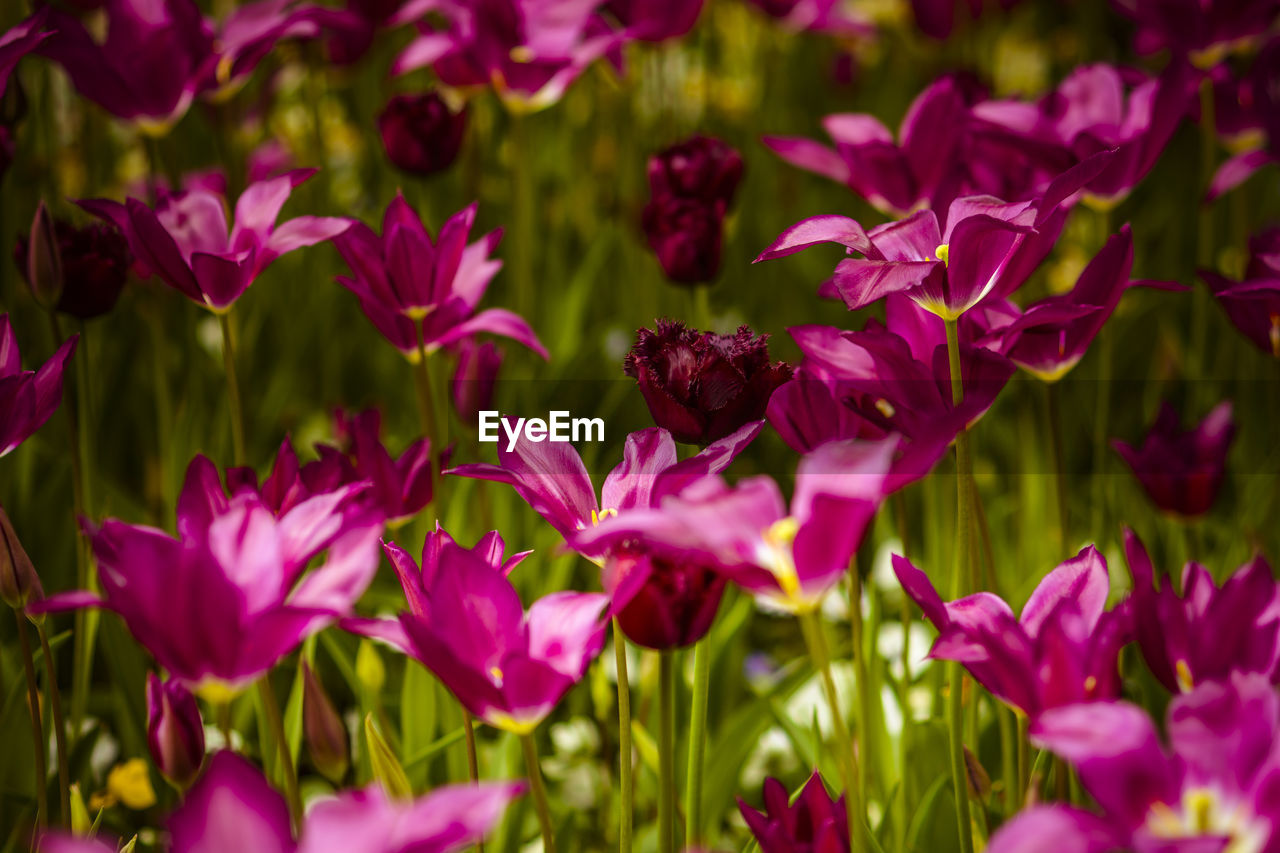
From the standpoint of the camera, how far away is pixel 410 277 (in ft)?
2.77

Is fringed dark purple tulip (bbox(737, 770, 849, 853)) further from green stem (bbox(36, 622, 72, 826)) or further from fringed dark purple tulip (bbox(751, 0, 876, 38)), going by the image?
fringed dark purple tulip (bbox(751, 0, 876, 38))

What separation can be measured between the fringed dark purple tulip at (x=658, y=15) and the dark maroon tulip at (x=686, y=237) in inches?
15.2

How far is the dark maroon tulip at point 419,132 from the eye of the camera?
1131 mm

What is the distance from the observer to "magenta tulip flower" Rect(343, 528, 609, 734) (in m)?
0.49

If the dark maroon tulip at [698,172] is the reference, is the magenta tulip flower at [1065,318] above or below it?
A: below

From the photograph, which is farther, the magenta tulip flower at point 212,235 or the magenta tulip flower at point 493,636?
the magenta tulip flower at point 212,235

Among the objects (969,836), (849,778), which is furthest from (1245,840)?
(969,836)

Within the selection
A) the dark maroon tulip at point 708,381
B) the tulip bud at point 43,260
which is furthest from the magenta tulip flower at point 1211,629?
the tulip bud at point 43,260

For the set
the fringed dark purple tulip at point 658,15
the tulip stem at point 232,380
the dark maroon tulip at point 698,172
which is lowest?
the tulip stem at point 232,380

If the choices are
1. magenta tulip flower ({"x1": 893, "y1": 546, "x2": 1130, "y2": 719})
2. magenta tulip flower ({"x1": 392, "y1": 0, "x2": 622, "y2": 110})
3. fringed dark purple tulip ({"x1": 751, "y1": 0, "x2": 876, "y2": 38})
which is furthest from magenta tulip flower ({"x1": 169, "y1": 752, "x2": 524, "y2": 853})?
fringed dark purple tulip ({"x1": 751, "y1": 0, "x2": 876, "y2": 38})

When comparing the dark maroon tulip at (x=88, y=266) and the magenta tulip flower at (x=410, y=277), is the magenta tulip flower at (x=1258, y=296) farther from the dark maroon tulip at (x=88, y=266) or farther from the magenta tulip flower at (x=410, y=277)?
the dark maroon tulip at (x=88, y=266)

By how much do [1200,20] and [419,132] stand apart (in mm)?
852

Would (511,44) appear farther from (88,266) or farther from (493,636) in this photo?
(493,636)

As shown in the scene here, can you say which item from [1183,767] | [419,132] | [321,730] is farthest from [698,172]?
[1183,767]
